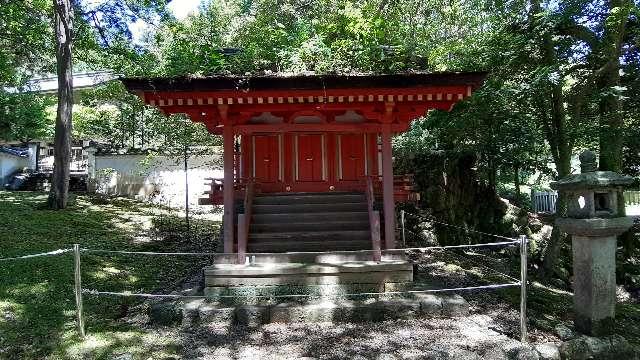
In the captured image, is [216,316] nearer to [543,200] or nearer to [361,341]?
[361,341]

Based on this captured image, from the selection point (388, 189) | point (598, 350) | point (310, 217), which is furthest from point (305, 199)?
point (598, 350)

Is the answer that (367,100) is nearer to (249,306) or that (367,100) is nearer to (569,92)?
(249,306)

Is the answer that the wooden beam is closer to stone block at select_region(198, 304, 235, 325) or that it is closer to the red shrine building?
the red shrine building

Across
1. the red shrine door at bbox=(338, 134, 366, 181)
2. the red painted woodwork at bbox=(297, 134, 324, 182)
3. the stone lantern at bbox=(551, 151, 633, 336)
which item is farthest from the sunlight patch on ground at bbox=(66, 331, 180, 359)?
the red shrine door at bbox=(338, 134, 366, 181)

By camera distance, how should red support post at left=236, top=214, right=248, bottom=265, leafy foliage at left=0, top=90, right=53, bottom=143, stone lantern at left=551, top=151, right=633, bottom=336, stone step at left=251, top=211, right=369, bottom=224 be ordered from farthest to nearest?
1. leafy foliage at left=0, top=90, right=53, bottom=143
2. stone step at left=251, top=211, right=369, bottom=224
3. red support post at left=236, top=214, right=248, bottom=265
4. stone lantern at left=551, top=151, right=633, bottom=336

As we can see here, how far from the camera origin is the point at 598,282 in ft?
18.9

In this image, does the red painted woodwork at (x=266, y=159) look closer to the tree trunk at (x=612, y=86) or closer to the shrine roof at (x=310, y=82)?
the shrine roof at (x=310, y=82)

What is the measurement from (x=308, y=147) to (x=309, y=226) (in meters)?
2.18

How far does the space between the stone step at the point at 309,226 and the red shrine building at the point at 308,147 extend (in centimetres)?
2

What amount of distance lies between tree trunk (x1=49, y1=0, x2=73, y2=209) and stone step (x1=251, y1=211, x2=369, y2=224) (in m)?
8.20

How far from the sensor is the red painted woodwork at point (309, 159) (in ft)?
33.6

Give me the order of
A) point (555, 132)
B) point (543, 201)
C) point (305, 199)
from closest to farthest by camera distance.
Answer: point (305, 199)
point (555, 132)
point (543, 201)

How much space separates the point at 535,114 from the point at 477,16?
269 inches

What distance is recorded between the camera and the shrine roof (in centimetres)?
723
